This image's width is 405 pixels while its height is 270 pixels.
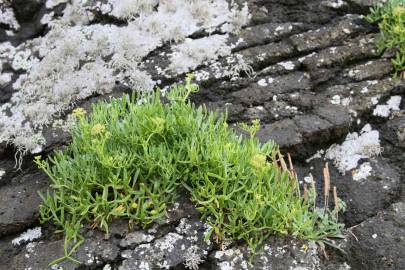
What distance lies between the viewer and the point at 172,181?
414 centimetres

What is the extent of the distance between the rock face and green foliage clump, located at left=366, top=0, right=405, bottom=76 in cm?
11

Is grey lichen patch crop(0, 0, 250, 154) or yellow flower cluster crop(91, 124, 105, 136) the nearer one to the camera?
yellow flower cluster crop(91, 124, 105, 136)

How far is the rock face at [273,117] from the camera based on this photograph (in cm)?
398

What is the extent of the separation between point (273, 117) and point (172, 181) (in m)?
1.32

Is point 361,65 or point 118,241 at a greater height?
point 361,65

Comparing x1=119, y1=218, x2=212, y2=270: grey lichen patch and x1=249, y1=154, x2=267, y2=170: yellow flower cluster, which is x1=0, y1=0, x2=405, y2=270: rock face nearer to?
x1=119, y1=218, x2=212, y2=270: grey lichen patch

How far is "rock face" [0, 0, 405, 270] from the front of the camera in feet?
13.1

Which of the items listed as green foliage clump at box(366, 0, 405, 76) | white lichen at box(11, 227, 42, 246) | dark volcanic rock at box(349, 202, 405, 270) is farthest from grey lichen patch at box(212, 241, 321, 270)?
green foliage clump at box(366, 0, 405, 76)

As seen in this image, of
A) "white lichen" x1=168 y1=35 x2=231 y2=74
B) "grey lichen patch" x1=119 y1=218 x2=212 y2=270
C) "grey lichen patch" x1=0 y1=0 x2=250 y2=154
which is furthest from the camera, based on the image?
"white lichen" x1=168 y1=35 x2=231 y2=74

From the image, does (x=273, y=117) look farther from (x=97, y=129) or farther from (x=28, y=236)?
(x=28, y=236)

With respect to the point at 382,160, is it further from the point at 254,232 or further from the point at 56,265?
the point at 56,265

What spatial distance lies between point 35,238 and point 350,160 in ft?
9.16

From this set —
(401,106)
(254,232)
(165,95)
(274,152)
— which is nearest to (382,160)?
(401,106)

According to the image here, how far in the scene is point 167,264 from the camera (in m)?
3.89
